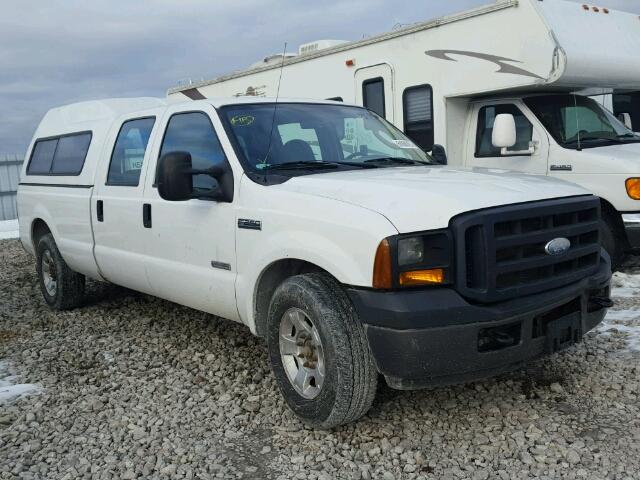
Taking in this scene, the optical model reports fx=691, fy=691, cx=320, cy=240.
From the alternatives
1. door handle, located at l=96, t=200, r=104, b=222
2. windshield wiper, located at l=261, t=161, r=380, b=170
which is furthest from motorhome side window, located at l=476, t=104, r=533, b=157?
door handle, located at l=96, t=200, r=104, b=222

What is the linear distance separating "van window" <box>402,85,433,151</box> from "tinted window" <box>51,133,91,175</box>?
376cm

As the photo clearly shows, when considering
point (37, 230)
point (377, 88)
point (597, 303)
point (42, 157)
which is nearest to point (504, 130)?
point (377, 88)

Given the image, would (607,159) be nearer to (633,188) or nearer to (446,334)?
(633,188)

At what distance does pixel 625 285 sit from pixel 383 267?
4257 millimetres

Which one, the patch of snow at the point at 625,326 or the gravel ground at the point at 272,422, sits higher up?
the patch of snow at the point at 625,326

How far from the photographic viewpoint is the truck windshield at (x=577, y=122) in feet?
23.4

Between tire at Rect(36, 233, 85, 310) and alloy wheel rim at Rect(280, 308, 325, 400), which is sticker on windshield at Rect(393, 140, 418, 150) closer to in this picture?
alloy wheel rim at Rect(280, 308, 325, 400)

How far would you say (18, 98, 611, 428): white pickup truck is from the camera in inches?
130

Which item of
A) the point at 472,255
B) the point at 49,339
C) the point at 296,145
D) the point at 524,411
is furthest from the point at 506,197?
the point at 49,339

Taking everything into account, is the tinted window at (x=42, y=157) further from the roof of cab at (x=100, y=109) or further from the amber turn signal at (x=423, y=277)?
the amber turn signal at (x=423, y=277)

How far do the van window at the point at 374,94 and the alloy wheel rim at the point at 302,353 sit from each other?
5153mm

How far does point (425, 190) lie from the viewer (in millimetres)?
3527

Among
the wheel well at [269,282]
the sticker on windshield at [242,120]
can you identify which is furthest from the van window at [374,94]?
the wheel well at [269,282]

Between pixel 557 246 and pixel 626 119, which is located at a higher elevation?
pixel 626 119
